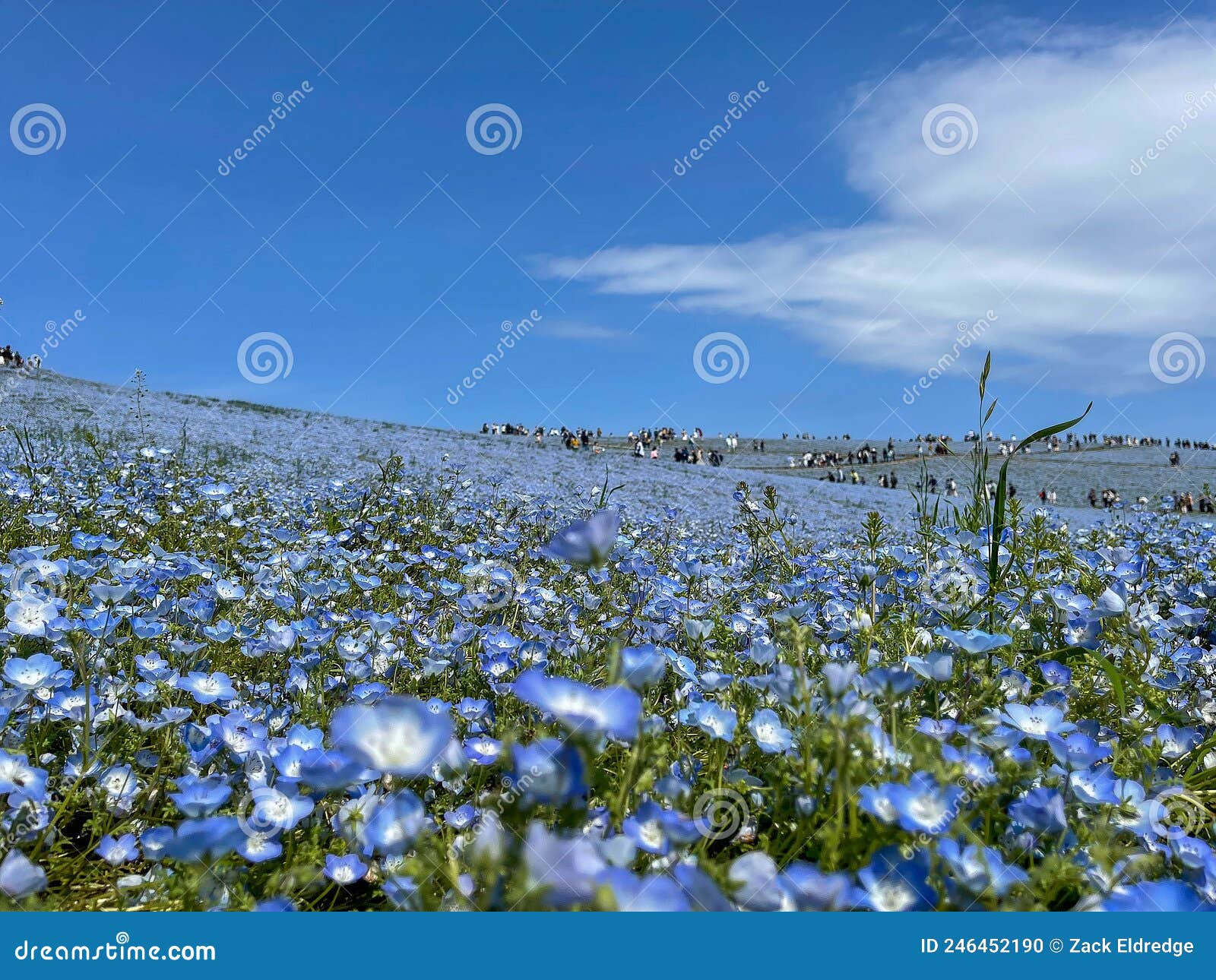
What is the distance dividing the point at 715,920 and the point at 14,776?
1.54 metres

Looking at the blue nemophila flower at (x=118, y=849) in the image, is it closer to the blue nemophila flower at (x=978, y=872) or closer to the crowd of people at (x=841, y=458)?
the blue nemophila flower at (x=978, y=872)

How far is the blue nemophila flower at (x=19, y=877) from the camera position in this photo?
4.06 ft

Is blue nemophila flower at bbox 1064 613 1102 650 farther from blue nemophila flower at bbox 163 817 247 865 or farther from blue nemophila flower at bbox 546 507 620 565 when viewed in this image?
blue nemophila flower at bbox 163 817 247 865

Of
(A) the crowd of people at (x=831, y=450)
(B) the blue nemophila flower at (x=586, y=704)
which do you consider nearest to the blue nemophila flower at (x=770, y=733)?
(B) the blue nemophila flower at (x=586, y=704)

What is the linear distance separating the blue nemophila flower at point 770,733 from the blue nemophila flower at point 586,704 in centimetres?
65

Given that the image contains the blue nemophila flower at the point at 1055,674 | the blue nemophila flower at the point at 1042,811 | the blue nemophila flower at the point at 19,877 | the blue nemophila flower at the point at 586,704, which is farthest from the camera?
the blue nemophila flower at the point at 1055,674

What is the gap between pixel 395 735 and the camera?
1.13m

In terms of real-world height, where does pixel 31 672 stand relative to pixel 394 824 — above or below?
above

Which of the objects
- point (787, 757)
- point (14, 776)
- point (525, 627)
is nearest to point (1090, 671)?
point (787, 757)

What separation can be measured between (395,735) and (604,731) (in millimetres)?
337

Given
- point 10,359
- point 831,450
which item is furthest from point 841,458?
point 10,359

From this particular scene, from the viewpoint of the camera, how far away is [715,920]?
1.03 meters

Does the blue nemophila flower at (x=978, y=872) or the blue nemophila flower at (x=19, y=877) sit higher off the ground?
the blue nemophila flower at (x=19, y=877)

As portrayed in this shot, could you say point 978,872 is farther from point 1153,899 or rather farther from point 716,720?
point 716,720
